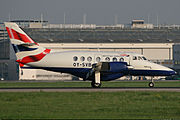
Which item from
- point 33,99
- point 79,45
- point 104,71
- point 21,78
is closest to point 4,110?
point 33,99

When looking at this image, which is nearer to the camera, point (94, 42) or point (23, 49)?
point (23, 49)

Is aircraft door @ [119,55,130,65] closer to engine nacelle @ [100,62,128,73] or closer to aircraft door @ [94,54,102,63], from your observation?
engine nacelle @ [100,62,128,73]

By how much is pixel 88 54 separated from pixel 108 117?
89.4 feet

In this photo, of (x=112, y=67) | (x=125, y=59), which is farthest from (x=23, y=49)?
(x=125, y=59)

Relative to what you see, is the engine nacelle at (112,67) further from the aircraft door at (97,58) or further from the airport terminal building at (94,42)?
the airport terminal building at (94,42)

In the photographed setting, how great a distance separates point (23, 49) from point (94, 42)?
2789 inches

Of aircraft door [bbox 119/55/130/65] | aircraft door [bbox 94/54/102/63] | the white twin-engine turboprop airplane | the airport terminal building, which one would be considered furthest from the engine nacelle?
the airport terminal building

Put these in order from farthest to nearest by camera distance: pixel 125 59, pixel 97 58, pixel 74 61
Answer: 1. pixel 125 59
2. pixel 97 58
3. pixel 74 61

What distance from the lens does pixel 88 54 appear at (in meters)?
54.4

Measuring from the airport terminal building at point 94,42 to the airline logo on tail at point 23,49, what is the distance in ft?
183

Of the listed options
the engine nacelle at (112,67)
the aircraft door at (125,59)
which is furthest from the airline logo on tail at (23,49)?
the aircraft door at (125,59)

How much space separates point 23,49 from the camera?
53.7 meters

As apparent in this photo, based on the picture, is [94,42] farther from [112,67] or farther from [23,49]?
[112,67]

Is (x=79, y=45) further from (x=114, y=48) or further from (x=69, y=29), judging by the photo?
(x=69, y=29)
